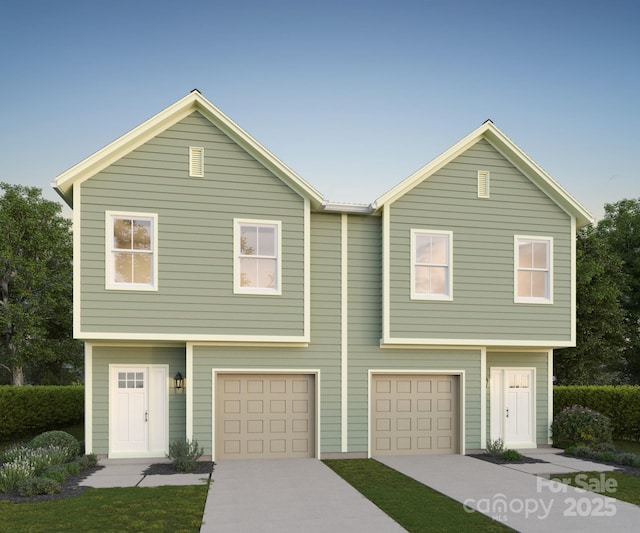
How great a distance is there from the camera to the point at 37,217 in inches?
1085

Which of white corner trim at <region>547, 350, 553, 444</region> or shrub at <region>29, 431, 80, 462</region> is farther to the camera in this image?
white corner trim at <region>547, 350, 553, 444</region>

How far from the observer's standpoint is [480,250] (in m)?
15.1

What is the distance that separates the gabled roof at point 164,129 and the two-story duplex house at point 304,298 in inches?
1.7

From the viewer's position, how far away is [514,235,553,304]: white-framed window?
15359 mm

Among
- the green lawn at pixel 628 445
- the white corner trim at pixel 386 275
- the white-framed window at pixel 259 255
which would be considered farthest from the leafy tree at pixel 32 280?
the green lawn at pixel 628 445

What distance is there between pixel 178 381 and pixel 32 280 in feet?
53.3

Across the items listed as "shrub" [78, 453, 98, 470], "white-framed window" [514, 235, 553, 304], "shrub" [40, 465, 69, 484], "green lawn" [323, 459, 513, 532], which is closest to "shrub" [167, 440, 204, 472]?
"shrub" [78, 453, 98, 470]

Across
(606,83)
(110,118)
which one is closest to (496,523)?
(606,83)

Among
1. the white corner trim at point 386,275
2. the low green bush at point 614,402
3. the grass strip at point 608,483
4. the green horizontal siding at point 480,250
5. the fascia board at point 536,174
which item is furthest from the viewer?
the low green bush at point 614,402

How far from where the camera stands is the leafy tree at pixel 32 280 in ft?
86.7

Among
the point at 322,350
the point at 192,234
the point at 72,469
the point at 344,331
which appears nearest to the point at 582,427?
the point at 344,331

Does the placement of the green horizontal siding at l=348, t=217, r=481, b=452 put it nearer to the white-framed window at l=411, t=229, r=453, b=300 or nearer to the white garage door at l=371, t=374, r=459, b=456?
the white garage door at l=371, t=374, r=459, b=456

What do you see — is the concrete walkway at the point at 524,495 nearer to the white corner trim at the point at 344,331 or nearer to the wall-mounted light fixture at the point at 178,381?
the white corner trim at the point at 344,331

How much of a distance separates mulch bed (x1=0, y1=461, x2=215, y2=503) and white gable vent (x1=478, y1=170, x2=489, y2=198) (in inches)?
377
